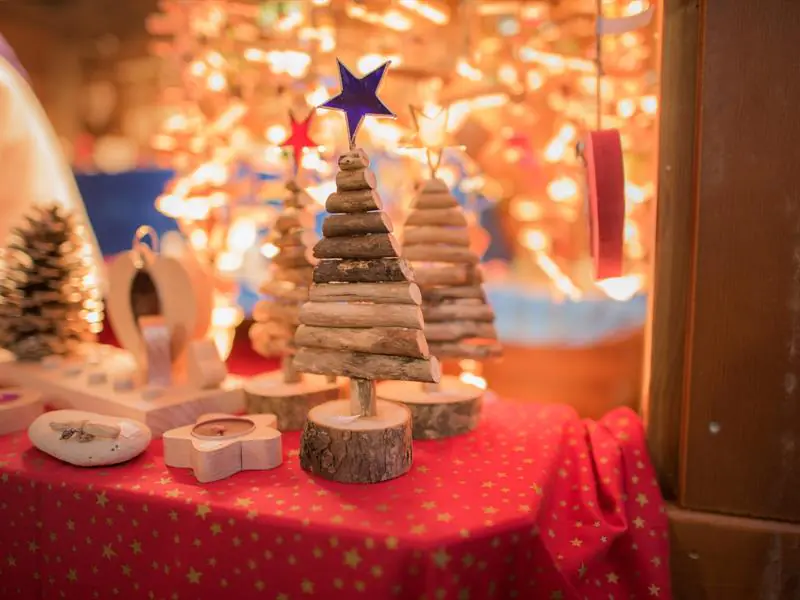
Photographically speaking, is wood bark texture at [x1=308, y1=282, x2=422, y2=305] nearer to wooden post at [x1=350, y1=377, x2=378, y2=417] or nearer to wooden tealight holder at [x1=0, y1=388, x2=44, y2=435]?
wooden post at [x1=350, y1=377, x2=378, y2=417]

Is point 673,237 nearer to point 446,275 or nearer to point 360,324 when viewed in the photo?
point 446,275

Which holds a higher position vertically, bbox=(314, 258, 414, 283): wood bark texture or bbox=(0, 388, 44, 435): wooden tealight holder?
bbox=(314, 258, 414, 283): wood bark texture

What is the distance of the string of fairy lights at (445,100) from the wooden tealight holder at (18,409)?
924 mm

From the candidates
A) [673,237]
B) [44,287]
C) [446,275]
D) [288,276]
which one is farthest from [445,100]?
[44,287]

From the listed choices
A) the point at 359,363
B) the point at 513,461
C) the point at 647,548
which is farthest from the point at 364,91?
the point at 647,548

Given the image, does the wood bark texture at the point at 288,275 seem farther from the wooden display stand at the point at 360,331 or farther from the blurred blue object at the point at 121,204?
the blurred blue object at the point at 121,204

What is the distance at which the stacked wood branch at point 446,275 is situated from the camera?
169 cm

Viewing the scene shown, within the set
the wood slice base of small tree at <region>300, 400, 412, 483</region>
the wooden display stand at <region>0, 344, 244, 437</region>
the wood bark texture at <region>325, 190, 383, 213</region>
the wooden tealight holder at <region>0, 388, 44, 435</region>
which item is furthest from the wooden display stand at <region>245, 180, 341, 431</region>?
the wooden tealight holder at <region>0, 388, 44, 435</region>

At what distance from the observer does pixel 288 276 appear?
175 cm

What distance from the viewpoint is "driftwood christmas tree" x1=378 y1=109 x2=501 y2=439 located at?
1.68 meters

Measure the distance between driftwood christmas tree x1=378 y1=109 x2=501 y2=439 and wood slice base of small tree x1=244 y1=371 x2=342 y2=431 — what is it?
0.16 metres

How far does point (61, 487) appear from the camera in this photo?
136 cm

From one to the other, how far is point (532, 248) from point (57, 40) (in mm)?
2475

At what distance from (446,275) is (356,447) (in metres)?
0.56
